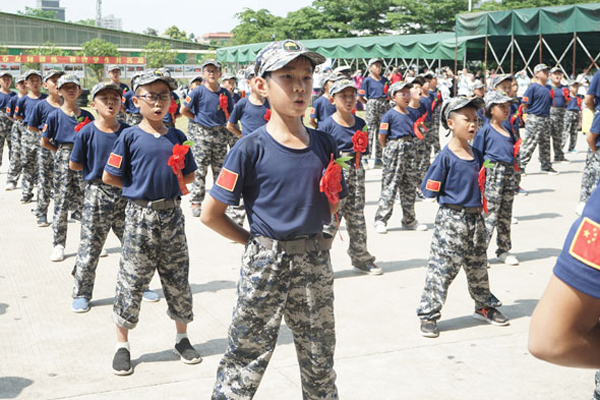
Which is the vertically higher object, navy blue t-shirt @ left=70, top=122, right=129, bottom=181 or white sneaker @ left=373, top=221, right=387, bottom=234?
navy blue t-shirt @ left=70, top=122, right=129, bottom=181

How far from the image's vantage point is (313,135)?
12.5ft

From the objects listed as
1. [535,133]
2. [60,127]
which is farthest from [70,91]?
[535,133]

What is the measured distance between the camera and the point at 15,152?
1316cm

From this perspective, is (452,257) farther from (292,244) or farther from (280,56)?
(280,56)

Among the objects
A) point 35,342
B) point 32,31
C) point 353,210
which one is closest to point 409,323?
point 353,210

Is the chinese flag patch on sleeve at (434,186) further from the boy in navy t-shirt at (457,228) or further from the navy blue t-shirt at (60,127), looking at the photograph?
the navy blue t-shirt at (60,127)

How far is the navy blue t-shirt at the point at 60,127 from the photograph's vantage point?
28.4 ft

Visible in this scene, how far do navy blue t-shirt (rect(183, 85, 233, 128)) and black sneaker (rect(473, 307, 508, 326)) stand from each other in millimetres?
5947

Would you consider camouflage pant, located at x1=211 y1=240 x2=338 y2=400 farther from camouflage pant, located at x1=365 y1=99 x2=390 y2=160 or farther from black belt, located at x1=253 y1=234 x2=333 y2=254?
camouflage pant, located at x1=365 y1=99 x2=390 y2=160

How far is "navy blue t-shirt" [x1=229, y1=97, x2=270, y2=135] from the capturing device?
10.2 metres

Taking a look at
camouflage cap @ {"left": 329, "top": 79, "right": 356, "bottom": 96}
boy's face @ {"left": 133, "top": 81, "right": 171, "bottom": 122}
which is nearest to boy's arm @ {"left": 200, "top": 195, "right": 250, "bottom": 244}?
boy's face @ {"left": 133, "top": 81, "right": 171, "bottom": 122}

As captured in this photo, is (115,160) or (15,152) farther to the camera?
(15,152)

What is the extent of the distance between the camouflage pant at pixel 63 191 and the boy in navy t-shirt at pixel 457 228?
425cm

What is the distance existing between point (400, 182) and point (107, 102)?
4.74 meters
